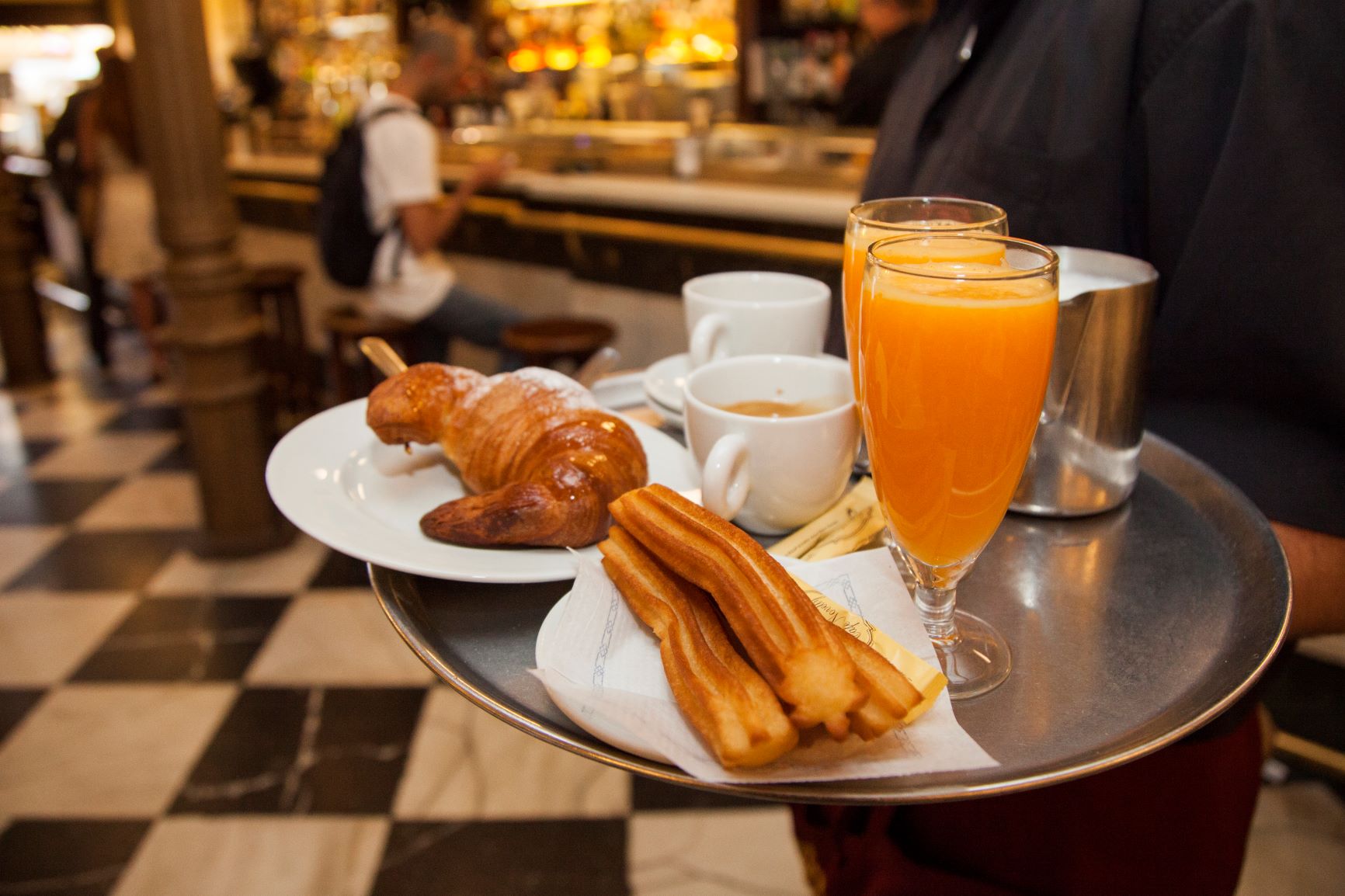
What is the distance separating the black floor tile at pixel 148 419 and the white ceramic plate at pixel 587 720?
436 cm

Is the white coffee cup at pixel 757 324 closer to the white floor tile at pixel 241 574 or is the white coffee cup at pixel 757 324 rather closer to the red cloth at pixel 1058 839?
the red cloth at pixel 1058 839

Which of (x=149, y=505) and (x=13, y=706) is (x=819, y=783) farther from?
(x=149, y=505)

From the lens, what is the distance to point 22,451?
4.19 meters

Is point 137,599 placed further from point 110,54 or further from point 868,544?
point 110,54

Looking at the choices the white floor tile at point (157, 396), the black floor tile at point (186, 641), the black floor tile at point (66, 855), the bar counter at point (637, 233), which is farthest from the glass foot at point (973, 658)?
the white floor tile at point (157, 396)

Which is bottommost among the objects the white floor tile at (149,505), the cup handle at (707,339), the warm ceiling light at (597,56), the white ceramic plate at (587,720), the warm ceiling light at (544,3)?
the white floor tile at (149,505)

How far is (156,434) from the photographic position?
172 inches

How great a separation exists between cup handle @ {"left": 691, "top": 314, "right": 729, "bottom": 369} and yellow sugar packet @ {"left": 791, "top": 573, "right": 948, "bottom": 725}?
0.36m

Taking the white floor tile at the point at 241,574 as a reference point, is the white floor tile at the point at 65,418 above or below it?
above

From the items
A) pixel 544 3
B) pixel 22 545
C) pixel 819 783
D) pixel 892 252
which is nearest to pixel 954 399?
pixel 892 252

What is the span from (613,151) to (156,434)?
2454mm

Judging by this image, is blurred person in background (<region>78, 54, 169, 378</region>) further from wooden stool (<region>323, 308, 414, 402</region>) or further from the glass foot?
the glass foot

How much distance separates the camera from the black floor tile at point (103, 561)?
302 centimetres

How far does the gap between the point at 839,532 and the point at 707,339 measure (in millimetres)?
269
